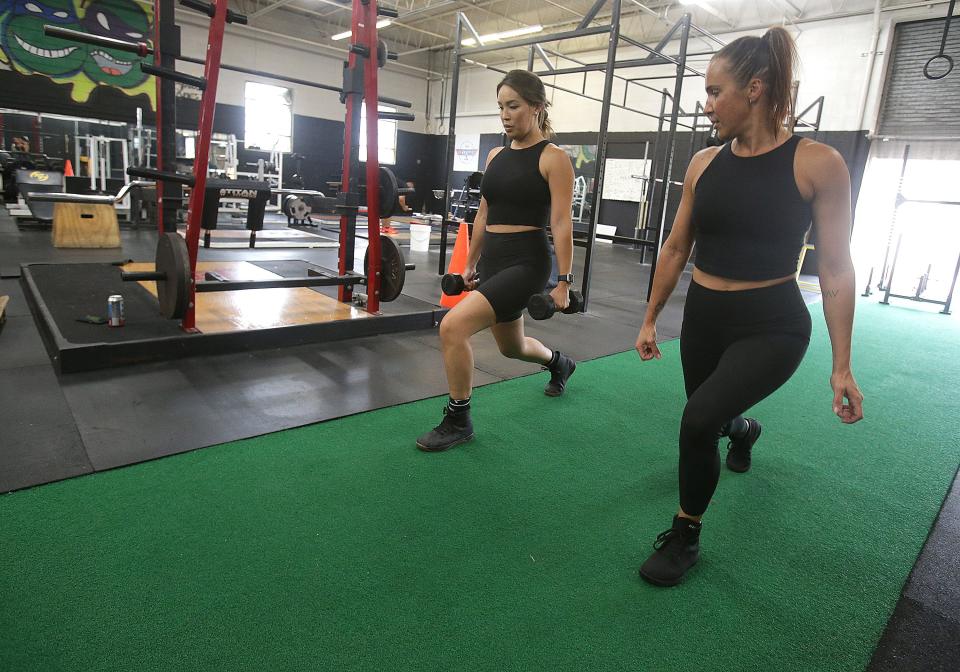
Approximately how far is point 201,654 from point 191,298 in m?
2.36

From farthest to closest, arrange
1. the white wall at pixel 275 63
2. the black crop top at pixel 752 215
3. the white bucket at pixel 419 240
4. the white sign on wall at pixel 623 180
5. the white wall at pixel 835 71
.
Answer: the white wall at pixel 275 63
the white sign on wall at pixel 623 180
the white wall at pixel 835 71
the white bucket at pixel 419 240
the black crop top at pixel 752 215

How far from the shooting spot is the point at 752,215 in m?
1.46

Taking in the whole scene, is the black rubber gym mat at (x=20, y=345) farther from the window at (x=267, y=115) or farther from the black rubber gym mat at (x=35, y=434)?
the window at (x=267, y=115)

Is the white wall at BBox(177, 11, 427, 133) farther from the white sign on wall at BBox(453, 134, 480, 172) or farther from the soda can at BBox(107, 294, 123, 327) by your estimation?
the soda can at BBox(107, 294, 123, 327)

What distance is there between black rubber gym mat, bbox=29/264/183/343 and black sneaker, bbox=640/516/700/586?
103 inches

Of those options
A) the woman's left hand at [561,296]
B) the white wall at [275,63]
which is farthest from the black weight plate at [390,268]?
the white wall at [275,63]

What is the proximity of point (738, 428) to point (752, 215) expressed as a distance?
1064 mm

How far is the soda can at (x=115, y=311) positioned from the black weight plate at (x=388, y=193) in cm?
156

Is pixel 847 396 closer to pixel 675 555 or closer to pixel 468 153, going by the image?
pixel 675 555

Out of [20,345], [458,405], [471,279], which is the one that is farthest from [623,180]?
[20,345]

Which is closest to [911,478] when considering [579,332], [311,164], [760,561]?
[760,561]

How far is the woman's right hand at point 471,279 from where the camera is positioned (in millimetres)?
2502

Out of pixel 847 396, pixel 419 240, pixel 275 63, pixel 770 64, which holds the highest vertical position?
pixel 275 63

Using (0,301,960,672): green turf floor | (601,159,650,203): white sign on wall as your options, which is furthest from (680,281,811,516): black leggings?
(601,159,650,203): white sign on wall
